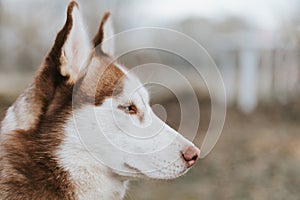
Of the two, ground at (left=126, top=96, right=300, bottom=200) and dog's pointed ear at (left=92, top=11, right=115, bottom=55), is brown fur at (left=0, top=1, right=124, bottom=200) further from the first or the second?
ground at (left=126, top=96, right=300, bottom=200)

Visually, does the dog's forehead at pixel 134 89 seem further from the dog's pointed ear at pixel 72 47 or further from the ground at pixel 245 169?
the ground at pixel 245 169

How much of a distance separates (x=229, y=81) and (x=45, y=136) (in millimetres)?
11311

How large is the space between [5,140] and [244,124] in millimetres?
8461

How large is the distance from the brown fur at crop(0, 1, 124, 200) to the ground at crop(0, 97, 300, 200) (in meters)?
1.15

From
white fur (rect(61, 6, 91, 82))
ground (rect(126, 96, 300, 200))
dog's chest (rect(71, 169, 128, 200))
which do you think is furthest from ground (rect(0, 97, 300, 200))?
white fur (rect(61, 6, 91, 82))

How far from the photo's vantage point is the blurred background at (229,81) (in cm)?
642

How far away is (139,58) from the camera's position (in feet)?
16.1

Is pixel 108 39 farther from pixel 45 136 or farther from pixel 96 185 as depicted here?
pixel 96 185

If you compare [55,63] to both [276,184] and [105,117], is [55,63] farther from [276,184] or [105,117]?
[276,184]

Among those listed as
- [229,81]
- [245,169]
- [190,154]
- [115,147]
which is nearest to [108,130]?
[115,147]

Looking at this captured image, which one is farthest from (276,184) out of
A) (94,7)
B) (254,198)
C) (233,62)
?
(233,62)

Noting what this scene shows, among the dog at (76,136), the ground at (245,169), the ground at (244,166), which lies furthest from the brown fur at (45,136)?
the ground at (245,169)

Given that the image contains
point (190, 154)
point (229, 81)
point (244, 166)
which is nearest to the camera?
point (190, 154)

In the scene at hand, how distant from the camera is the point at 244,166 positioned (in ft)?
24.5
